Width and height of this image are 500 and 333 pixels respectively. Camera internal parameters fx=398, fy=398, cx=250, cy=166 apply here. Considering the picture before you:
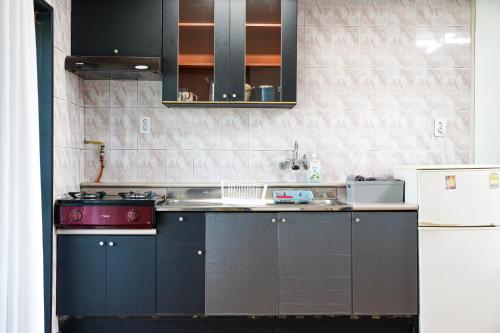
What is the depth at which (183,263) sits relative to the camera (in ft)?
8.34

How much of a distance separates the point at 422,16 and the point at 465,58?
48 cm

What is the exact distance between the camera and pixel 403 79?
3168 mm

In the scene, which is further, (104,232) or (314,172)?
(314,172)

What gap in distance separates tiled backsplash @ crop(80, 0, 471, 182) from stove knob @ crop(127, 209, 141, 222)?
654 millimetres

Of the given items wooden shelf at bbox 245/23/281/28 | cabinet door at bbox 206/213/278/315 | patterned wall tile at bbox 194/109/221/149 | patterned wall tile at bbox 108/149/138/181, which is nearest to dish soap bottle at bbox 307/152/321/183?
cabinet door at bbox 206/213/278/315

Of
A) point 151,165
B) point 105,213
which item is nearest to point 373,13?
point 151,165

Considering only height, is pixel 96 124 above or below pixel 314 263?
above

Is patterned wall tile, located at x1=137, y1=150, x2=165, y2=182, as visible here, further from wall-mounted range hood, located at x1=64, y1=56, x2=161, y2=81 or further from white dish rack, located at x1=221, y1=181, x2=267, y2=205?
wall-mounted range hood, located at x1=64, y1=56, x2=161, y2=81

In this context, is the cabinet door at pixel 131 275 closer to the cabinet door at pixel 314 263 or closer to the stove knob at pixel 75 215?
the stove knob at pixel 75 215

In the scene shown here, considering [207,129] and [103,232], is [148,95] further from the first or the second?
[103,232]

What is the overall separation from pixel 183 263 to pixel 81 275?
65 centimetres

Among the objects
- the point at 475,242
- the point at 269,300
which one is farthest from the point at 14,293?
the point at 475,242

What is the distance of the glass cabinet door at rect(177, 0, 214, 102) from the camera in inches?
110

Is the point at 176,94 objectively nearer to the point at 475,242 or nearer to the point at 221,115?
the point at 221,115
